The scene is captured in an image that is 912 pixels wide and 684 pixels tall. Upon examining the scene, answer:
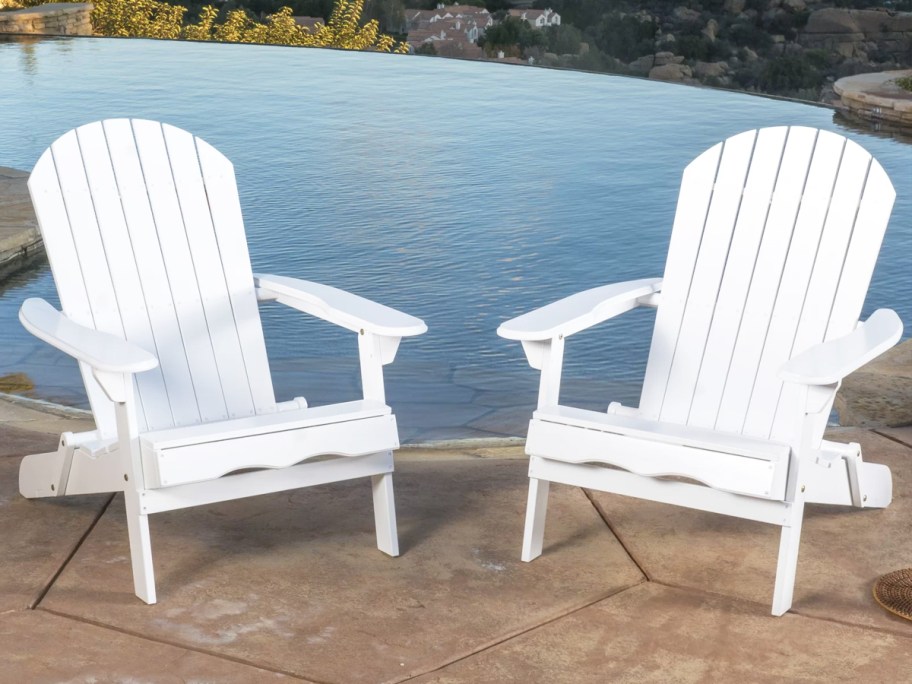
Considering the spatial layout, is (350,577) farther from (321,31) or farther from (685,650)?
(321,31)

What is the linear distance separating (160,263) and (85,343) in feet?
2.02

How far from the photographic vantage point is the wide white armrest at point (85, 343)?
2.46 metres

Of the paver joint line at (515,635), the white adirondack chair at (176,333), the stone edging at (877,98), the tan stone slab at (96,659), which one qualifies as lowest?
the stone edging at (877,98)

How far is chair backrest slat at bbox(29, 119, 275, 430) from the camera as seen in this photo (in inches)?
121

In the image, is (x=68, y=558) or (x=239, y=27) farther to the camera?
(x=239, y=27)

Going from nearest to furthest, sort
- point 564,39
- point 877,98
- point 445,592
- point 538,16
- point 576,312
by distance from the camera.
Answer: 1. point 445,592
2. point 576,312
3. point 877,98
4. point 564,39
5. point 538,16

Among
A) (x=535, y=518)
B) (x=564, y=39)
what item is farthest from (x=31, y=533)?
(x=564, y=39)

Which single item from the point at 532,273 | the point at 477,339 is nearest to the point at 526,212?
the point at 532,273

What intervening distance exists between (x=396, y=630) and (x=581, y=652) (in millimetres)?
393

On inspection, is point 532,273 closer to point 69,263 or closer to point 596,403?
point 596,403

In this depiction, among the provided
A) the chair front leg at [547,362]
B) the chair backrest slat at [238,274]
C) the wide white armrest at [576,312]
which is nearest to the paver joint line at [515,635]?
the chair front leg at [547,362]

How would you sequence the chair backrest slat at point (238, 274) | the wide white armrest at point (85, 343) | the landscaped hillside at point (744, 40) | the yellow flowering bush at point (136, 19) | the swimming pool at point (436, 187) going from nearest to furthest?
the wide white armrest at point (85, 343) → the chair backrest slat at point (238, 274) → the swimming pool at point (436, 187) → the landscaped hillside at point (744, 40) → the yellow flowering bush at point (136, 19)

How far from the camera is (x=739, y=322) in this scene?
3.15m

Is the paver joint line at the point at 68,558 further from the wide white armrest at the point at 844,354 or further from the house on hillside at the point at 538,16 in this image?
the house on hillside at the point at 538,16
